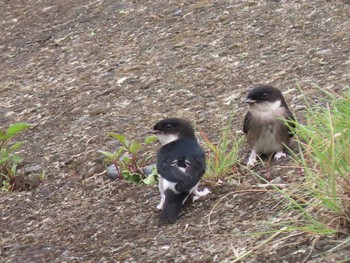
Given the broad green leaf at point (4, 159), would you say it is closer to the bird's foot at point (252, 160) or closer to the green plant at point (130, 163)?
the green plant at point (130, 163)

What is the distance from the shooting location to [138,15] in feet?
27.6

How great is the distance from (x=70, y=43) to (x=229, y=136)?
9.70 ft

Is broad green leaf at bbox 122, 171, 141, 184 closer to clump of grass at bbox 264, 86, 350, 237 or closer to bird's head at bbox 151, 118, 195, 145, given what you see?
bird's head at bbox 151, 118, 195, 145

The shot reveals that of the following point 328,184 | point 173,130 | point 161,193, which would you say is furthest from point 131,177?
point 328,184

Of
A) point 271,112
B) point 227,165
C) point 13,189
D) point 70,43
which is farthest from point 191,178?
point 70,43

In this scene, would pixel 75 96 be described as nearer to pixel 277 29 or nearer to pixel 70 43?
pixel 70 43

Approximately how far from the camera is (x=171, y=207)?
16.0 feet

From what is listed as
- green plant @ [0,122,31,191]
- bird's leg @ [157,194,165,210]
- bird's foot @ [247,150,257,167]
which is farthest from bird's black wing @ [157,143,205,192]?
green plant @ [0,122,31,191]

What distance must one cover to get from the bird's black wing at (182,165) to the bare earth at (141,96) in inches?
7.5

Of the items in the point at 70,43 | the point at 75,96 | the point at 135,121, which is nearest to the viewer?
the point at 135,121

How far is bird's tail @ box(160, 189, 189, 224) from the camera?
15.9 feet

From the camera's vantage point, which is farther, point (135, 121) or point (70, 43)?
point (70, 43)

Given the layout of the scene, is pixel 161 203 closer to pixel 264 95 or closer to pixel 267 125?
pixel 267 125

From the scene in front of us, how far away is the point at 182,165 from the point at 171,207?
259mm
